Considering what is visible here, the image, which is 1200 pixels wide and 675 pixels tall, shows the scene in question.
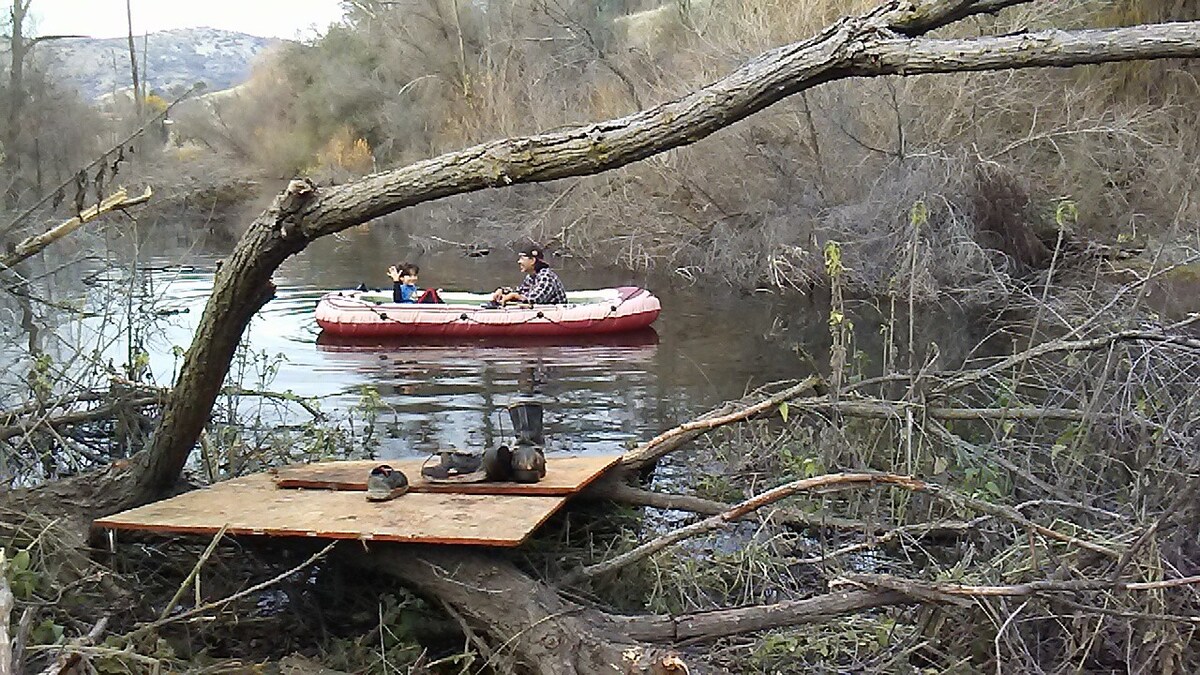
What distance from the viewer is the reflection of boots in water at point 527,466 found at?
15.3 ft

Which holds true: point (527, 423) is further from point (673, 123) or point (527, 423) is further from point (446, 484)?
point (673, 123)

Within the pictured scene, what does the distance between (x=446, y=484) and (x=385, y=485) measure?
29 centimetres

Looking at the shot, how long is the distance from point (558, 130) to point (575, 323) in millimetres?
9642

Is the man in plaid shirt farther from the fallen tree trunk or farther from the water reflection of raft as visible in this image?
the fallen tree trunk

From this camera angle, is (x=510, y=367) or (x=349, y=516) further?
(x=510, y=367)

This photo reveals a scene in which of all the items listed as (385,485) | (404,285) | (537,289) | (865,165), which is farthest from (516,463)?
(865,165)

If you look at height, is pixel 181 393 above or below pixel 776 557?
above

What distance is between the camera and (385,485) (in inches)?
178

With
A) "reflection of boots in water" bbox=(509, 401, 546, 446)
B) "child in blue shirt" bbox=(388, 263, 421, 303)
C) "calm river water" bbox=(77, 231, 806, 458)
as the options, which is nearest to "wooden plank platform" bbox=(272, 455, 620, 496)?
"reflection of boots in water" bbox=(509, 401, 546, 446)

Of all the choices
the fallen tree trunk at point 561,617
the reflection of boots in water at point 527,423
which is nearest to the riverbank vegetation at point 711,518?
the fallen tree trunk at point 561,617

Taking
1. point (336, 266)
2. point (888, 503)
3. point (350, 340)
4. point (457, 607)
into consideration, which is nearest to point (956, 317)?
point (350, 340)

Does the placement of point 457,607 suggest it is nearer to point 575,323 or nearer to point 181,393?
point 181,393

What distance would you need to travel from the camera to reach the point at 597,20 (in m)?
24.5

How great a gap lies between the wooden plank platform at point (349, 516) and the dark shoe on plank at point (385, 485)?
40 millimetres
